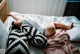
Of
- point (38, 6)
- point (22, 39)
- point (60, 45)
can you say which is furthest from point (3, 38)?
point (38, 6)

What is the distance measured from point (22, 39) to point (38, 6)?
48.5 inches

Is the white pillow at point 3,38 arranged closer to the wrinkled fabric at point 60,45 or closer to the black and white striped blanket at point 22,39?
the black and white striped blanket at point 22,39

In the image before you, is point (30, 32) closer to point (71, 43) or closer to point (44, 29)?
point (44, 29)

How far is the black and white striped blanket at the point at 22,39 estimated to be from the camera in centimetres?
100

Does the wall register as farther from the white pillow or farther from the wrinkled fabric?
the white pillow

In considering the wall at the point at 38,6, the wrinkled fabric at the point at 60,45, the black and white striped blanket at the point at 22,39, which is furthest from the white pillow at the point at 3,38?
the wall at the point at 38,6

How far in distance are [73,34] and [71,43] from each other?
0.39 feet

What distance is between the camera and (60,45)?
1261mm

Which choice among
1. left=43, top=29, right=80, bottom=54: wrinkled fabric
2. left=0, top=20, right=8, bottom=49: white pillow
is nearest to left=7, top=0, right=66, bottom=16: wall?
left=43, top=29, right=80, bottom=54: wrinkled fabric

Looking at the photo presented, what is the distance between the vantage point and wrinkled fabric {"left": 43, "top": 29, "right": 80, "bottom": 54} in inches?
46.8

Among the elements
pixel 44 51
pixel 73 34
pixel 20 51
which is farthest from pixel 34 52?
pixel 73 34

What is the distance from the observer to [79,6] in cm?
222

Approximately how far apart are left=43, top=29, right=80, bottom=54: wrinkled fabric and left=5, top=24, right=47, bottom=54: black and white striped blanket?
10 cm

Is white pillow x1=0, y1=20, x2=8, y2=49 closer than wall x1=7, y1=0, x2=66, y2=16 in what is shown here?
Yes
